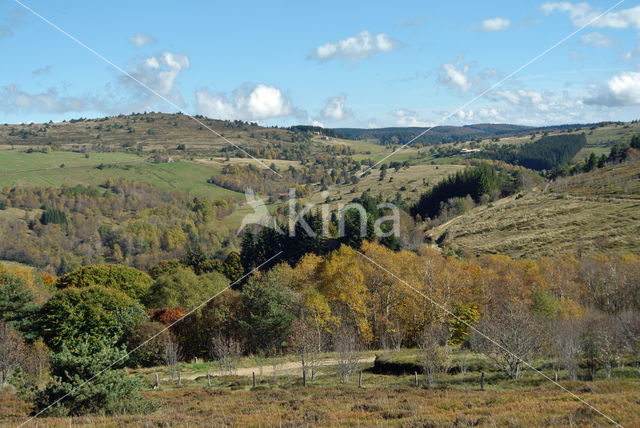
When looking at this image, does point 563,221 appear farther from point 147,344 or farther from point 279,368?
point 147,344

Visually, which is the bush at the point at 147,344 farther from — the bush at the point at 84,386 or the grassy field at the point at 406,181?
the grassy field at the point at 406,181

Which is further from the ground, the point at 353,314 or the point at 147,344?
the point at 353,314

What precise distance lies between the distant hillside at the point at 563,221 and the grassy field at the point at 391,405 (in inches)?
2203

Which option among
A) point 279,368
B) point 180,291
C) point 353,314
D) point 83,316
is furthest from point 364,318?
point 83,316

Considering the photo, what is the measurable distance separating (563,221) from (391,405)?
80817 mm

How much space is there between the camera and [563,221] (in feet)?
290

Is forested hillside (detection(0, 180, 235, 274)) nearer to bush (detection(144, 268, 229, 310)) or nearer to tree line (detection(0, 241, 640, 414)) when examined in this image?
bush (detection(144, 268, 229, 310))

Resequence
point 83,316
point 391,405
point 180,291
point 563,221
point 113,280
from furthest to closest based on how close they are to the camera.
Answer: point 563,221 → point 113,280 → point 180,291 → point 83,316 → point 391,405

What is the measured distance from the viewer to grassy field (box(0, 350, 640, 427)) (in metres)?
14.0

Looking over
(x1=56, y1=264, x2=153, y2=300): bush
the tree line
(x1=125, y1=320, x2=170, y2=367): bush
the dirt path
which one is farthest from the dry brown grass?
(x1=56, y1=264, x2=153, y2=300): bush

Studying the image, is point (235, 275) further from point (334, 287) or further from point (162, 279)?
point (334, 287)

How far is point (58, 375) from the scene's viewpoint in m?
16.4

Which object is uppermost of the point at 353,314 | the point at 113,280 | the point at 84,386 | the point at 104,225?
the point at 104,225

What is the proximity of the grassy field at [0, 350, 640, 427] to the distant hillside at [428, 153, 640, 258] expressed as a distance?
55967 mm
